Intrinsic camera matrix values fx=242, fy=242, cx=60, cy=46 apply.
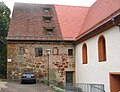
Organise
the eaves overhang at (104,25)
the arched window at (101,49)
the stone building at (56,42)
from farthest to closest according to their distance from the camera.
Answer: the stone building at (56,42), the arched window at (101,49), the eaves overhang at (104,25)

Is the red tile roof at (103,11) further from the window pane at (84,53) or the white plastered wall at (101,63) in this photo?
the white plastered wall at (101,63)

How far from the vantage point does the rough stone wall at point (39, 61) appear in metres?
29.9

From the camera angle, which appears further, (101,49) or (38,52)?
(38,52)

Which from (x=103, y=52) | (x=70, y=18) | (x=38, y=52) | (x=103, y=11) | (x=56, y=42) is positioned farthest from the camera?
(x=70, y=18)

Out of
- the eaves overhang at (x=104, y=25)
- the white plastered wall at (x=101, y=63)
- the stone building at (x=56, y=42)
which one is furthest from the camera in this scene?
the stone building at (x=56, y=42)

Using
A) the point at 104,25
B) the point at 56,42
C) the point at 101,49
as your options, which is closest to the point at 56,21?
the point at 56,42

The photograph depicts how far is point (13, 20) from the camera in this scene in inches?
1268

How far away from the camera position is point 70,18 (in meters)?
34.0

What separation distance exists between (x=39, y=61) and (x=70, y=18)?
7975 millimetres

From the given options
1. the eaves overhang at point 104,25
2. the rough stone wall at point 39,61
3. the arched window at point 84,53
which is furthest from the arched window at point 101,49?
the rough stone wall at point 39,61

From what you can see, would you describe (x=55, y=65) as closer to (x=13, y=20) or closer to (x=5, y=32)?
(x=13, y=20)

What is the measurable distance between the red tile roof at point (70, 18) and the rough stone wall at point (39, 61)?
1.85 metres

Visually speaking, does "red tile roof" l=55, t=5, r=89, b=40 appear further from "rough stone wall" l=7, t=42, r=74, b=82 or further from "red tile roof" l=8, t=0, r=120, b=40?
"rough stone wall" l=7, t=42, r=74, b=82

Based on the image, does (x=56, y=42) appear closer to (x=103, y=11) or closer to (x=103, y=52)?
(x=103, y=11)
